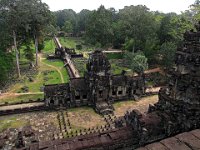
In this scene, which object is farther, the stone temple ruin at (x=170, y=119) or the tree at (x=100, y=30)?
the tree at (x=100, y=30)

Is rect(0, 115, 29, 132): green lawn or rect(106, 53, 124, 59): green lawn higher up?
rect(106, 53, 124, 59): green lawn

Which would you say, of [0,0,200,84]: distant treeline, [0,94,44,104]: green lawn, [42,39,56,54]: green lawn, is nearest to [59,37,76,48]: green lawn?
[42,39,56,54]: green lawn

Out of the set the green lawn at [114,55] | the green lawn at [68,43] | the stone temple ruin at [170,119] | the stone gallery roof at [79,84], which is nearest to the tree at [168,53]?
the green lawn at [114,55]

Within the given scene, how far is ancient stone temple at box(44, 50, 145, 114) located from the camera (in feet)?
105

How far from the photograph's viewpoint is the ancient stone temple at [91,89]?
32.1 metres

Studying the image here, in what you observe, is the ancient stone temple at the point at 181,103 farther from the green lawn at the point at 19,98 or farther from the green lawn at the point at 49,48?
the green lawn at the point at 49,48

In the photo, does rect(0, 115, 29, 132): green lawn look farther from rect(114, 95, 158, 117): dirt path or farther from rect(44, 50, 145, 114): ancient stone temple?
rect(114, 95, 158, 117): dirt path

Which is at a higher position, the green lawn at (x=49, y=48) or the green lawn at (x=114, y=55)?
the green lawn at (x=49, y=48)

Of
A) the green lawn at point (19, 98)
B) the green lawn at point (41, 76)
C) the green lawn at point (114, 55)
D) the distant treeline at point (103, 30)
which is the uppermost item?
the distant treeline at point (103, 30)

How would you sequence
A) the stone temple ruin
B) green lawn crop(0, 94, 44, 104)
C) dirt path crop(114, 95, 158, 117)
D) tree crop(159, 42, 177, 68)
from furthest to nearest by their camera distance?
1. tree crop(159, 42, 177, 68)
2. green lawn crop(0, 94, 44, 104)
3. dirt path crop(114, 95, 158, 117)
4. the stone temple ruin

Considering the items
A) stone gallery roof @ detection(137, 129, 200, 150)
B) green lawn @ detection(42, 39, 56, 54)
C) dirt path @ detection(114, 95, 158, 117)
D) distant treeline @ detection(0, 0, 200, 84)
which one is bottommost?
dirt path @ detection(114, 95, 158, 117)

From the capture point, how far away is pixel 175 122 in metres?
21.2

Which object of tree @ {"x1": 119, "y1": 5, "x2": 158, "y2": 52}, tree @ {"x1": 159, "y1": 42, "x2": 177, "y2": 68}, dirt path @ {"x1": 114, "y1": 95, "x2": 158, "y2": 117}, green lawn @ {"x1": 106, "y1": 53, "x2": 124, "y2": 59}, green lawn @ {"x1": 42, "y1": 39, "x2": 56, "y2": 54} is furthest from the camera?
green lawn @ {"x1": 42, "y1": 39, "x2": 56, "y2": 54}

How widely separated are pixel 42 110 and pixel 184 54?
20.5 metres
